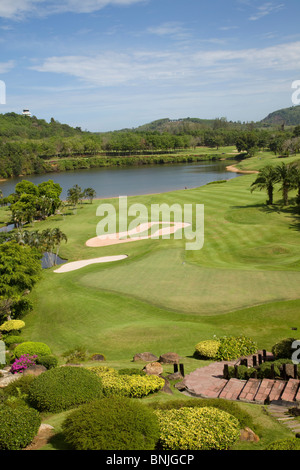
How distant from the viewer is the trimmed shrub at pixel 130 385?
1563cm

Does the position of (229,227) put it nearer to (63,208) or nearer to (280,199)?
(280,199)

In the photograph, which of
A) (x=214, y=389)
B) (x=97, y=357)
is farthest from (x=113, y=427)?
(x=97, y=357)

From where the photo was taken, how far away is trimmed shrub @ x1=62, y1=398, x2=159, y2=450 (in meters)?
10.3

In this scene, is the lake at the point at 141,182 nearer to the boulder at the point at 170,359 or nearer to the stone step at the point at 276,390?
the boulder at the point at 170,359

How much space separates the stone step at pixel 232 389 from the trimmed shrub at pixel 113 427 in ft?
16.9

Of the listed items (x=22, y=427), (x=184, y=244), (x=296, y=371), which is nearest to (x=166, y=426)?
(x=22, y=427)

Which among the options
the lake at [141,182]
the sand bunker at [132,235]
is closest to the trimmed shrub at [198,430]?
the sand bunker at [132,235]

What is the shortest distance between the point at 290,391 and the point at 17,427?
9.54 metres

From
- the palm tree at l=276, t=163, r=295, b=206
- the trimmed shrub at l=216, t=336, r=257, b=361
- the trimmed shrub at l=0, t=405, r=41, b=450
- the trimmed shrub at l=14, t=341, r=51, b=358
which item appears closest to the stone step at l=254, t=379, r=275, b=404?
the trimmed shrub at l=216, t=336, r=257, b=361

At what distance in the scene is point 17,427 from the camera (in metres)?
11.6

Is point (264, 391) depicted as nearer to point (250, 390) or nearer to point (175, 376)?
point (250, 390)

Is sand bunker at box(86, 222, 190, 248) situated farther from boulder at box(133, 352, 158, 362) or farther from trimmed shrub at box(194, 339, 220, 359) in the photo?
trimmed shrub at box(194, 339, 220, 359)

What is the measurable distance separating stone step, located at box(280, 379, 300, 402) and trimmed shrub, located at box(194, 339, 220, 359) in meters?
6.28
